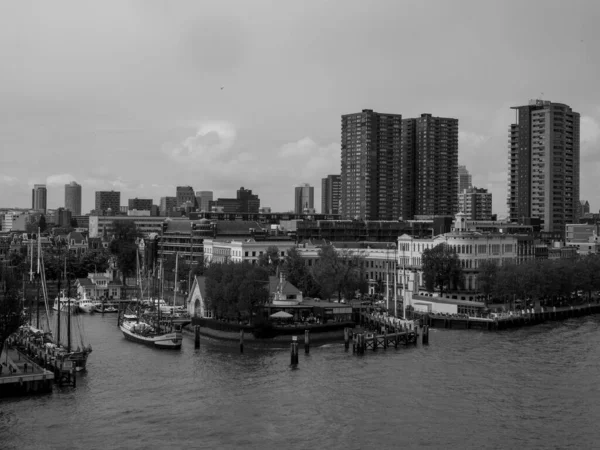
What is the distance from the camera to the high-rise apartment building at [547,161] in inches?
7426

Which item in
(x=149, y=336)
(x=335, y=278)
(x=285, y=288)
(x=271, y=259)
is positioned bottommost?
(x=149, y=336)

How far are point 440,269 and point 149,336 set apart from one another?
42.3m

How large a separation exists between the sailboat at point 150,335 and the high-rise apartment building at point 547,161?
124 metres

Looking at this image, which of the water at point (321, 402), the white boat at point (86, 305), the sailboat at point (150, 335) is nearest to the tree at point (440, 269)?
the water at point (321, 402)

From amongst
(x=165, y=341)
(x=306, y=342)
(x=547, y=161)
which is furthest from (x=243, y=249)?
(x=547, y=161)

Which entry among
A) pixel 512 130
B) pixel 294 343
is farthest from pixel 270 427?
pixel 512 130

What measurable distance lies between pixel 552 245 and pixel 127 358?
104895mm

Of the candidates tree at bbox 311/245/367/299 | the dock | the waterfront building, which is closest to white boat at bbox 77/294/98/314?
the waterfront building

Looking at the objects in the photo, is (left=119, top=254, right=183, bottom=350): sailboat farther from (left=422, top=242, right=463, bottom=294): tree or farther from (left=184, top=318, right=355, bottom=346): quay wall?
(left=422, top=242, right=463, bottom=294): tree

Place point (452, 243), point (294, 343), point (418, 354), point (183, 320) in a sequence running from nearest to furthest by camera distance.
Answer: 1. point (294, 343)
2. point (418, 354)
3. point (183, 320)
4. point (452, 243)

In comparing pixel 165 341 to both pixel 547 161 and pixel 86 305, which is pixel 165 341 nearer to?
pixel 86 305

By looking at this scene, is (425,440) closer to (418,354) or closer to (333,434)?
(333,434)

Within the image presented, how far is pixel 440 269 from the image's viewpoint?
106m

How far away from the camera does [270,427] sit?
46625 mm
